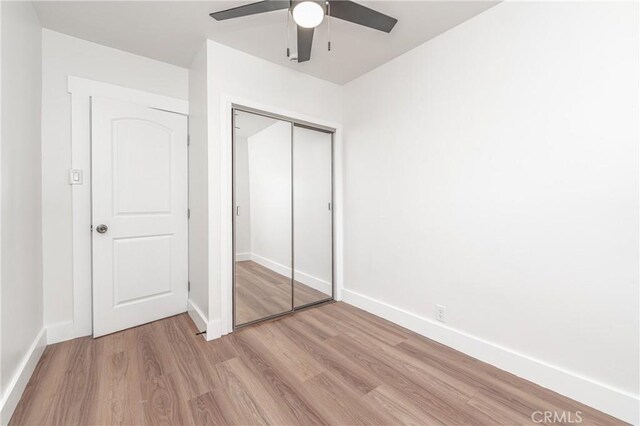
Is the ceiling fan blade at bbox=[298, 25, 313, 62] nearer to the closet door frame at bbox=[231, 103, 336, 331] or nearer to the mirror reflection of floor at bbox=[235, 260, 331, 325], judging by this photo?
the closet door frame at bbox=[231, 103, 336, 331]

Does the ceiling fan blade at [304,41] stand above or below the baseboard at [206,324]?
Result: above

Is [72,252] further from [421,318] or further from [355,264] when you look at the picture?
[421,318]

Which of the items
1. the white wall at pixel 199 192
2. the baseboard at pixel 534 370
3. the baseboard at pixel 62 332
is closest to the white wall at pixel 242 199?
the white wall at pixel 199 192

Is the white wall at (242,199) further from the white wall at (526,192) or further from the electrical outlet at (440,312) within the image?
the electrical outlet at (440,312)

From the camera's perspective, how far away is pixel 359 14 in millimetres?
1688

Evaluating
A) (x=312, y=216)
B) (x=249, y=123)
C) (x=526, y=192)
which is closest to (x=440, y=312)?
(x=526, y=192)

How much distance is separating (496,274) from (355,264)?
4.67 ft

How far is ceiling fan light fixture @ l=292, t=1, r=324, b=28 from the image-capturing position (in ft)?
5.00

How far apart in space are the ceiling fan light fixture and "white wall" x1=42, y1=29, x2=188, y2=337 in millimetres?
1965

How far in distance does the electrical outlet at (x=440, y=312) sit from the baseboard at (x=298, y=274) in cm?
126

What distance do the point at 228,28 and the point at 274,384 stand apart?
103 inches

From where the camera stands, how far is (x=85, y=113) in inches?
90.8

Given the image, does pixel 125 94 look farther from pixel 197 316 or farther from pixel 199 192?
pixel 197 316

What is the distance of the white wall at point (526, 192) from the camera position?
4.79ft
